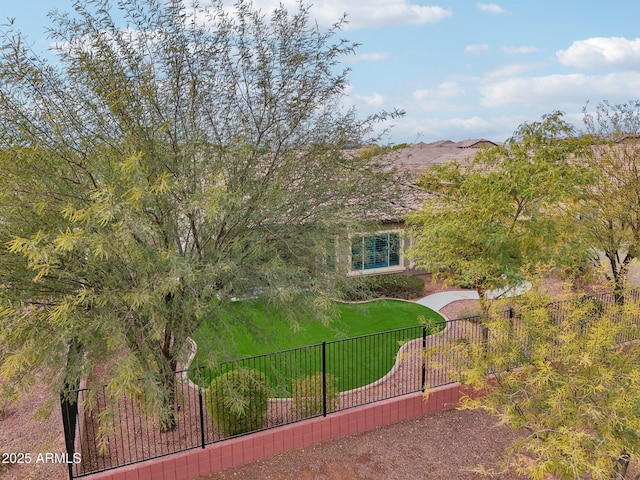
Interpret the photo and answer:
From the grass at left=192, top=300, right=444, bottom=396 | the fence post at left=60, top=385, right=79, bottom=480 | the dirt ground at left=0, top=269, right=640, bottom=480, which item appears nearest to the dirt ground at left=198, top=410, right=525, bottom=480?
the dirt ground at left=0, top=269, right=640, bottom=480

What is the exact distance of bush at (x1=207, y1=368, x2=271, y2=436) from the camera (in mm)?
8305

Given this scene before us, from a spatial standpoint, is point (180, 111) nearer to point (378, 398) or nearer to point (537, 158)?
point (378, 398)

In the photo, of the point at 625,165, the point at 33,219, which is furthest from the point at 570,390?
the point at 625,165

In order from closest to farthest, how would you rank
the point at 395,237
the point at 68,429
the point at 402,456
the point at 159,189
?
the point at 159,189, the point at 68,429, the point at 402,456, the point at 395,237

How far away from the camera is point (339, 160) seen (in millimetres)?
8469

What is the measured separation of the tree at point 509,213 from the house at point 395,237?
0.80 meters

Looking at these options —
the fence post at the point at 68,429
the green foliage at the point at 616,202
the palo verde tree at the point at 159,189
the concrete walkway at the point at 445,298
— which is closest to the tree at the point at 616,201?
the green foliage at the point at 616,202

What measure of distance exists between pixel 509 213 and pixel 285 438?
6928mm

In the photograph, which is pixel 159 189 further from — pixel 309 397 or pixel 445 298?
pixel 445 298

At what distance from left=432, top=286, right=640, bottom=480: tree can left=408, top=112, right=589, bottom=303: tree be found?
2727 millimetres

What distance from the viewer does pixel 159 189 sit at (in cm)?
573

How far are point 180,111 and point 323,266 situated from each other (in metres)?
3.48

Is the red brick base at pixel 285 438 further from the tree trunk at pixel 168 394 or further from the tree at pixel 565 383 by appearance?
the tree at pixel 565 383

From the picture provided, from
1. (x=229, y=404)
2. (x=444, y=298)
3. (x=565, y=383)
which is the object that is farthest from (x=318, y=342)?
(x=565, y=383)
